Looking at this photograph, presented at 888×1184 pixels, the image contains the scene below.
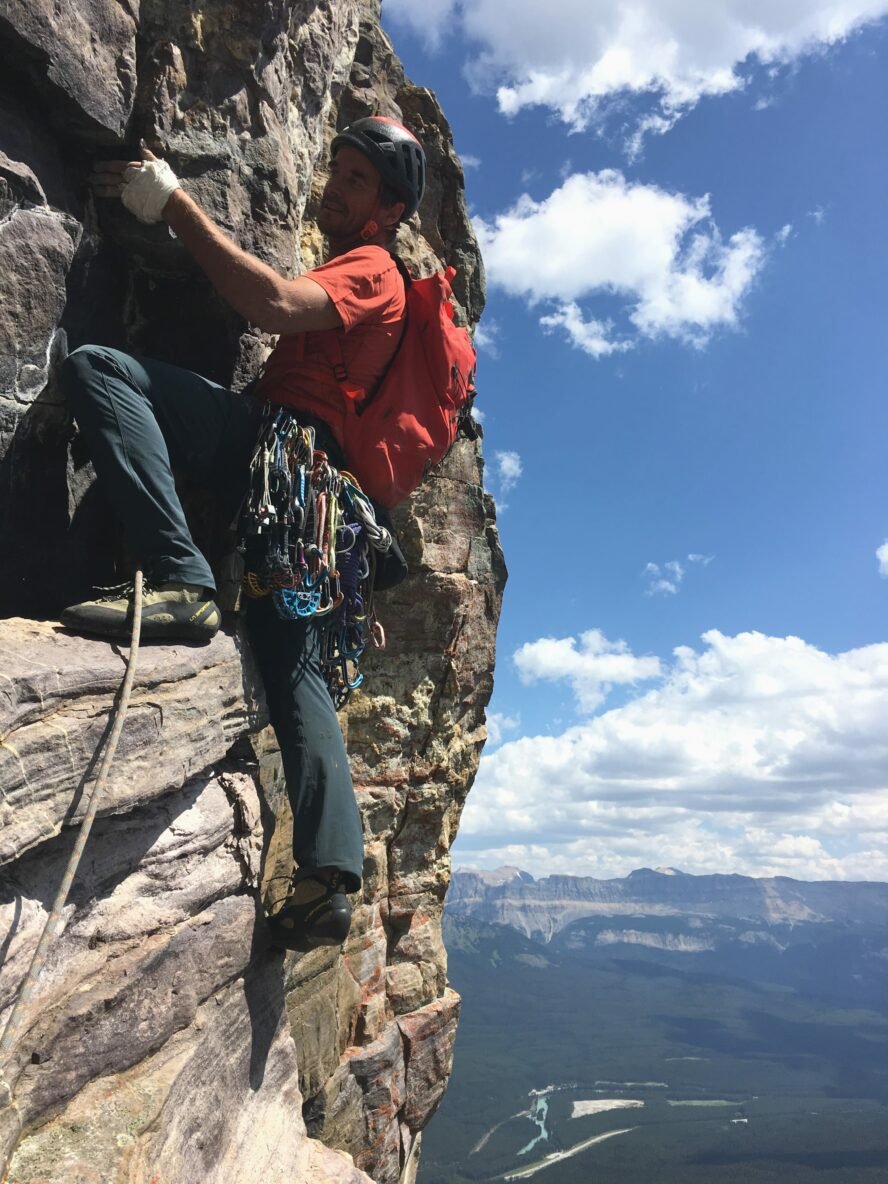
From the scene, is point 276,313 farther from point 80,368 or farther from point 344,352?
point 80,368

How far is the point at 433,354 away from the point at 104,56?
7.81ft

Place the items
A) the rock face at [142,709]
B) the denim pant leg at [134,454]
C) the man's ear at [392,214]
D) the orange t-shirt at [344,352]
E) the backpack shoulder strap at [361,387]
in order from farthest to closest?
the man's ear at [392,214] < the backpack shoulder strap at [361,387] < the orange t-shirt at [344,352] < the denim pant leg at [134,454] < the rock face at [142,709]

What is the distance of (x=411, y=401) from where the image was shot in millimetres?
4992

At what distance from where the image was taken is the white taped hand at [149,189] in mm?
4512

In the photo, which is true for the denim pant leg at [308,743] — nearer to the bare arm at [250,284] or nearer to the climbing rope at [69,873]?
the climbing rope at [69,873]

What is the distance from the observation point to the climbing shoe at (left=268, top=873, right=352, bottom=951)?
4422 millimetres

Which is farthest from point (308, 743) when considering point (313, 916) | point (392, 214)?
point (392, 214)

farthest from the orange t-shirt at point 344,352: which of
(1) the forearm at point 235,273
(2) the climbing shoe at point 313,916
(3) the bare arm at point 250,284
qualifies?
(2) the climbing shoe at point 313,916

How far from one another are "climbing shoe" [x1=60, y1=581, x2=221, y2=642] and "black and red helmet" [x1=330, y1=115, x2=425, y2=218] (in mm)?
2747

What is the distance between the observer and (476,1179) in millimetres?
157375

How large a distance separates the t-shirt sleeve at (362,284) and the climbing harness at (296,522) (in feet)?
2.16

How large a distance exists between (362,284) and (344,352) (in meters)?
0.40

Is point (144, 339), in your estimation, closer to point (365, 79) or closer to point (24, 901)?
point (24, 901)

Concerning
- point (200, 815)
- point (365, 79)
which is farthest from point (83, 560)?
point (365, 79)
